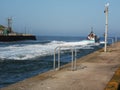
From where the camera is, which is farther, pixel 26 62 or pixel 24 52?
pixel 24 52

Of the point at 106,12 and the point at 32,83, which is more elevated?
the point at 106,12

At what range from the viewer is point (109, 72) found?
1099 centimetres

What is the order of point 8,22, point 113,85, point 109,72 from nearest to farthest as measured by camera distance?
point 113,85, point 109,72, point 8,22

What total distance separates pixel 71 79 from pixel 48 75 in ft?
3.91

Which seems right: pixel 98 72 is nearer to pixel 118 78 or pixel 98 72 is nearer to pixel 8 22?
pixel 118 78

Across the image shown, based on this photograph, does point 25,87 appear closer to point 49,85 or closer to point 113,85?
point 49,85

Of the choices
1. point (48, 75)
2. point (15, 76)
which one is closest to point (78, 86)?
point (48, 75)

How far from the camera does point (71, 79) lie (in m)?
9.40

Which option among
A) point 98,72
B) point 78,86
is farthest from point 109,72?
point 78,86

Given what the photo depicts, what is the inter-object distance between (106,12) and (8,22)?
77293 millimetres

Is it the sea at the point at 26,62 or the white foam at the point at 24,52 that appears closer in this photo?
the sea at the point at 26,62

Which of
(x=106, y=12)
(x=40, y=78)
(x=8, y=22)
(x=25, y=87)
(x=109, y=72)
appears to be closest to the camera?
(x=25, y=87)

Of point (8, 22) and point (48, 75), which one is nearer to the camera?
point (48, 75)

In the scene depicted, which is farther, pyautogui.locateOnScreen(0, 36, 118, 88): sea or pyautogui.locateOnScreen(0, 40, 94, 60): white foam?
pyautogui.locateOnScreen(0, 40, 94, 60): white foam
